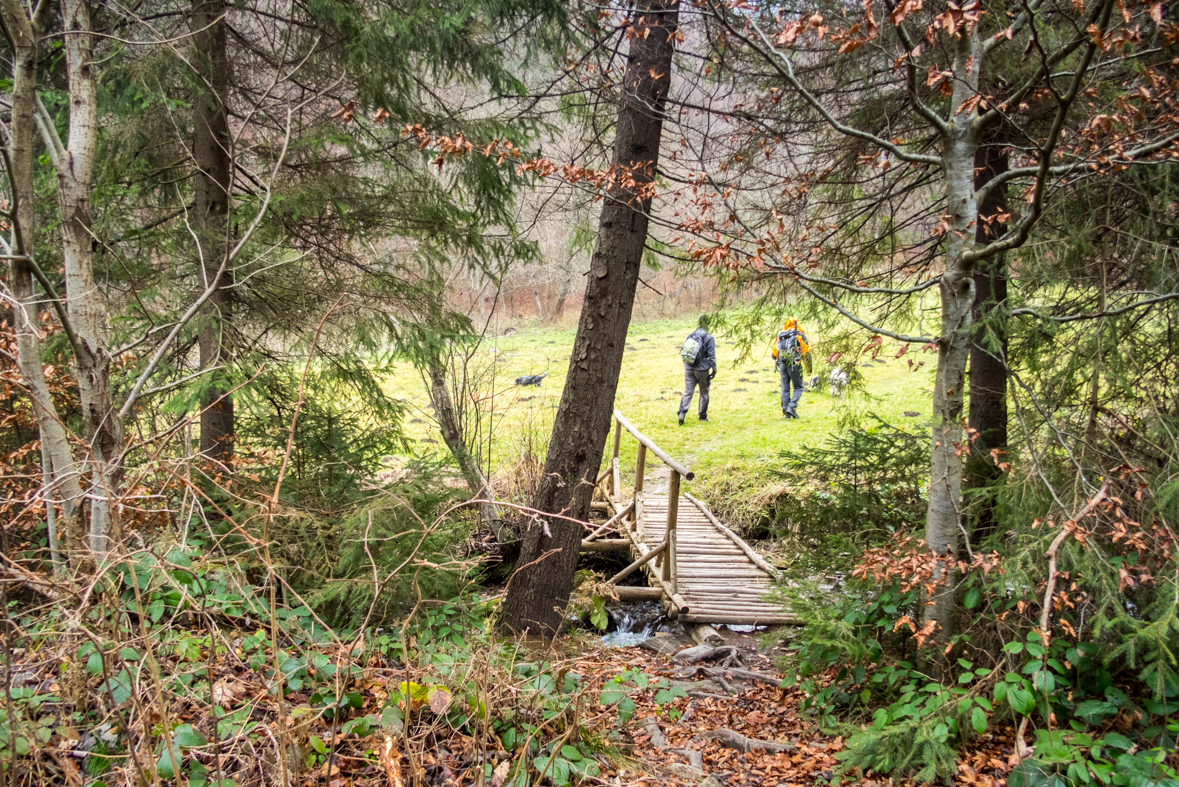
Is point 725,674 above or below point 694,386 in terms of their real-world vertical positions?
below

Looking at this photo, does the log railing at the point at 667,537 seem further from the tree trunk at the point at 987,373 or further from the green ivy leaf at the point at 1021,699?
the green ivy leaf at the point at 1021,699

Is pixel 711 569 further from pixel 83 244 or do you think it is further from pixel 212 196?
pixel 83 244

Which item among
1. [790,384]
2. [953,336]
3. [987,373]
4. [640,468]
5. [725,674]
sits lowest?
[725,674]

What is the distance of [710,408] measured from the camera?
1384 centimetres

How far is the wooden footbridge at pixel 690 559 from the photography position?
6254 mm

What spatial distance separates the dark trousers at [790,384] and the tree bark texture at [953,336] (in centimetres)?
835

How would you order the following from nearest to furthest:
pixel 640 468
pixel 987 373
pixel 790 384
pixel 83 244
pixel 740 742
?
pixel 83 244 < pixel 740 742 < pixel 987 373 < pixel 640 468 < pixel 790 384

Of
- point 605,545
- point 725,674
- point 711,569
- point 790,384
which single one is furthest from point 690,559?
point 790,384

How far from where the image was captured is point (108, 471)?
8.71 ft

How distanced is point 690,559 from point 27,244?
20.0 feet

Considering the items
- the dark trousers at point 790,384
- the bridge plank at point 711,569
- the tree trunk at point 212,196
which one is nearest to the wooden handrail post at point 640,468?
the bridge plank at point 711,569

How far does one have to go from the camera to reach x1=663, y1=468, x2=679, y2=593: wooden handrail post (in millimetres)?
6391

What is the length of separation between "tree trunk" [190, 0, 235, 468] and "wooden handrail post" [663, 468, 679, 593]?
12.6 ft

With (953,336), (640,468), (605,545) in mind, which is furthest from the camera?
(640,468)
